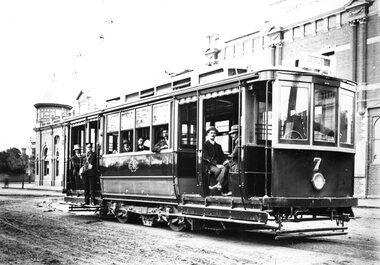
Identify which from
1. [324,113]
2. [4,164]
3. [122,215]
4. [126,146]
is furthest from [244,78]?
[4,164]

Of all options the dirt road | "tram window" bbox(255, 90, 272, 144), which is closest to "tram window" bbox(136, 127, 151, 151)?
the dirt road

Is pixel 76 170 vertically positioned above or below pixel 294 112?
below

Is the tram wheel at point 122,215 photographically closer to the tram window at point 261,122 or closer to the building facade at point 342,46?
the tram window at point 261,122

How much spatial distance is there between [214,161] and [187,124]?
4.45ft

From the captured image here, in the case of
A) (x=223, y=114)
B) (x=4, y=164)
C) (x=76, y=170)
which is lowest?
(x=4, y=164)

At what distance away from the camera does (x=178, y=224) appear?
36.0 feet

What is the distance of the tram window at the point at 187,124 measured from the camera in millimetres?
10805

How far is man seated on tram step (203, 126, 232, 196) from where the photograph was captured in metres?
9.58

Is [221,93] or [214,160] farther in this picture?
[214,160]

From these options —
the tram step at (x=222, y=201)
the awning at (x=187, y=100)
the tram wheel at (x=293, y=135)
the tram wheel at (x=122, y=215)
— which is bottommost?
the tram wheel at (x=122, y=215)

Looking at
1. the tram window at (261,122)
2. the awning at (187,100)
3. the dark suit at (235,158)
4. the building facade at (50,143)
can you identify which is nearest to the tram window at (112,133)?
the awning at (187,100)

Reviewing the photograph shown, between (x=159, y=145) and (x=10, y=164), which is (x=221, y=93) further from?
(x=10, y=164)

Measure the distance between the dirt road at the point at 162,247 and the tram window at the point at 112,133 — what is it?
2.43 meters

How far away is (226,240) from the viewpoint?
951 cm
